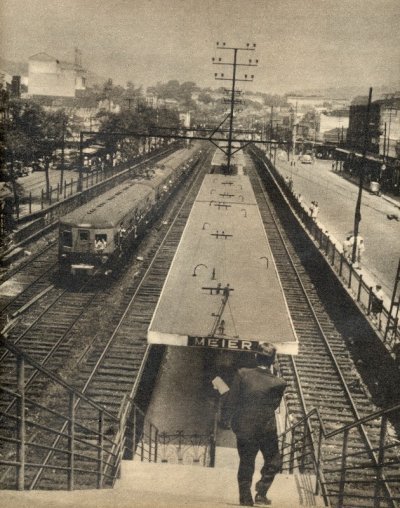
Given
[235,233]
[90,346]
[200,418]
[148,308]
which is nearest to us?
[200,418]

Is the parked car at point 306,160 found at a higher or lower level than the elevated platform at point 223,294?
higher

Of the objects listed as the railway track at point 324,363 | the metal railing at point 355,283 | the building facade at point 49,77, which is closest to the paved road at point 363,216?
the metal railing at point 355,283

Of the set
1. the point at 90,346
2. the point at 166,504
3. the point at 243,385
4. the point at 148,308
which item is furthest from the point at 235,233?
the point at 166,504

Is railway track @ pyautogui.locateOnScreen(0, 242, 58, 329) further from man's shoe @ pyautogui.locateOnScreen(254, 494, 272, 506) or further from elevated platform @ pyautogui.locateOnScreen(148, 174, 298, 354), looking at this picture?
man's shoe @ pyautogui.locateOnScreen(254, 494, 272, 506)

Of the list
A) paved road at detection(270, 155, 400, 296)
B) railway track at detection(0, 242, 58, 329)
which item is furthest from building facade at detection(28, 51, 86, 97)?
railway track at detection(0, 242, 58, 329)

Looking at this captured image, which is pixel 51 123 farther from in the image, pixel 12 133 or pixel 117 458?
pixel 117 458

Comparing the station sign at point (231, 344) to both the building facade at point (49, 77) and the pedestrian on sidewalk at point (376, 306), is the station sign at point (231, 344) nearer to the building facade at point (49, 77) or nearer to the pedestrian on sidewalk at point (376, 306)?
the pedestrian on sidewalk at point (376, 306)

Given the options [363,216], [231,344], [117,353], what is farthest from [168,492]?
[363,216]
